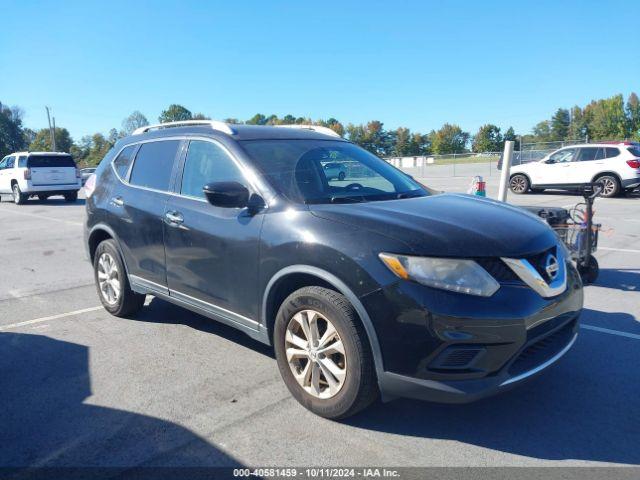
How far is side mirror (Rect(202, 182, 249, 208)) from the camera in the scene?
3357mm

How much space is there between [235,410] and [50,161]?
18661mm

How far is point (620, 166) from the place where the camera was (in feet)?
54.3

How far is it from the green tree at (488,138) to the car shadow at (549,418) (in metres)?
89.8

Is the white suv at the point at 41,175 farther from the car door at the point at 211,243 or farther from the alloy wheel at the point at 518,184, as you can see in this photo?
the car door at the point at 211,243

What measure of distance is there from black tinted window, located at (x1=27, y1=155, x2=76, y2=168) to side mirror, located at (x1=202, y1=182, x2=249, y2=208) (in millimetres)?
17998

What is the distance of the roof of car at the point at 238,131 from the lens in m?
4.03

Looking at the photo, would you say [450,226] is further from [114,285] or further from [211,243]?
[114,285]

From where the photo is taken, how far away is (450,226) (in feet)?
9.76

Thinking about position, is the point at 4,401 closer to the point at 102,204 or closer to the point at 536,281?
the point at 102,204

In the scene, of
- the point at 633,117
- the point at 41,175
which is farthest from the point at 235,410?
the point at 633,117

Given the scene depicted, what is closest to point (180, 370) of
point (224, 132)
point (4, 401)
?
point (4, 401)

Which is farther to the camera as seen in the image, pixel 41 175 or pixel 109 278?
pixel 41 175

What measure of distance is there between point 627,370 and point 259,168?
3056 mm

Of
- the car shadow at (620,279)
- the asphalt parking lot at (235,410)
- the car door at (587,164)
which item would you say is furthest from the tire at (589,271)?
the car door at (587,164)
